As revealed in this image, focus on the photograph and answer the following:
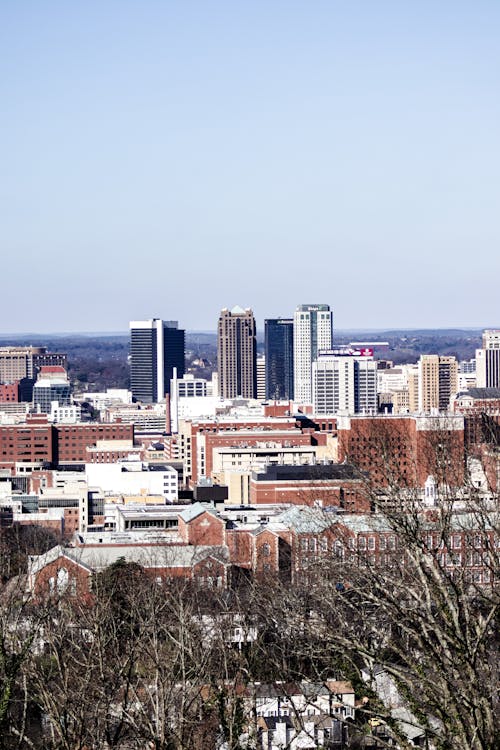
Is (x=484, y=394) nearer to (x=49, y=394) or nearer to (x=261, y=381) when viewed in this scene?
(x=49, y=394)

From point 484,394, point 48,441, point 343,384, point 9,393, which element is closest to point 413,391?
point 343,384

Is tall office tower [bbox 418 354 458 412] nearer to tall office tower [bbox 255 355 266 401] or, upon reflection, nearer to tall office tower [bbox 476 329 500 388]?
tall office tower [bbox 476 329 500 388]

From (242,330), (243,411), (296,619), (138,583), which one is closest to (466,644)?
(296,619)

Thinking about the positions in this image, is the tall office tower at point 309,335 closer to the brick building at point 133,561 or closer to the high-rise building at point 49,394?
the high-rise building at point 49,394

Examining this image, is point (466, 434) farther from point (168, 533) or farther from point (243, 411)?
point (243, 411)

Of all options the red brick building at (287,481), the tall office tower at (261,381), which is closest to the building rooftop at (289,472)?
the red brick building at (287,481)

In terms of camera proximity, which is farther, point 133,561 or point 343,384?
point 343,384
